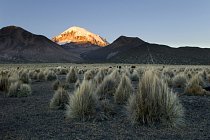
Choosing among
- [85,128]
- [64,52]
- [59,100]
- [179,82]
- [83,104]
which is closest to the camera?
[85,128]

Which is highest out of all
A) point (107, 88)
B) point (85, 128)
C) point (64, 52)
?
point (64, 52)

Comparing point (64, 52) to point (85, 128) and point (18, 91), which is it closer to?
point (18, 91)

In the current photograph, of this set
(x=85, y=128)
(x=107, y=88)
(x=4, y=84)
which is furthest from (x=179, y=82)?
(x=85, y=128)

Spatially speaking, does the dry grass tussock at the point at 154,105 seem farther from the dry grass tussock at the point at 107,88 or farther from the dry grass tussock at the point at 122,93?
the dry grass tussock at the point at 107,88

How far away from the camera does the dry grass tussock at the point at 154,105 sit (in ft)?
23.7

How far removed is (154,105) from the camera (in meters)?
7.24

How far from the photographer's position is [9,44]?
16175 cm

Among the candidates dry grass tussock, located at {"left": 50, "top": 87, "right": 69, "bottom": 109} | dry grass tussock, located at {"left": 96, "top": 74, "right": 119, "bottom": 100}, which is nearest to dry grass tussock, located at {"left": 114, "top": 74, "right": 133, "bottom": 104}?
dry grass tussock, located at {"left": 96, "top": 74, "right": 119, "bottom": 100}

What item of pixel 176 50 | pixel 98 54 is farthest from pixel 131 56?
pixel 98 54

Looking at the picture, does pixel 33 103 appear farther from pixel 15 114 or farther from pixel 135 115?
pixel 135 115

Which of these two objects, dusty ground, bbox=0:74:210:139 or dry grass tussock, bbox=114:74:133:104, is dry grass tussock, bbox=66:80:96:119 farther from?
dry grass tussock, bbox=114:74:133:104

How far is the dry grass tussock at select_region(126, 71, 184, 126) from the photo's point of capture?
7233 millimetres

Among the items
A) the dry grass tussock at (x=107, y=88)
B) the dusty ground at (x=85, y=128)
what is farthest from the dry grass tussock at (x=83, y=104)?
the dry grass tussock at (x=107, y=88)

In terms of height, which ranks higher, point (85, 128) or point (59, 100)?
point (59, 100)
